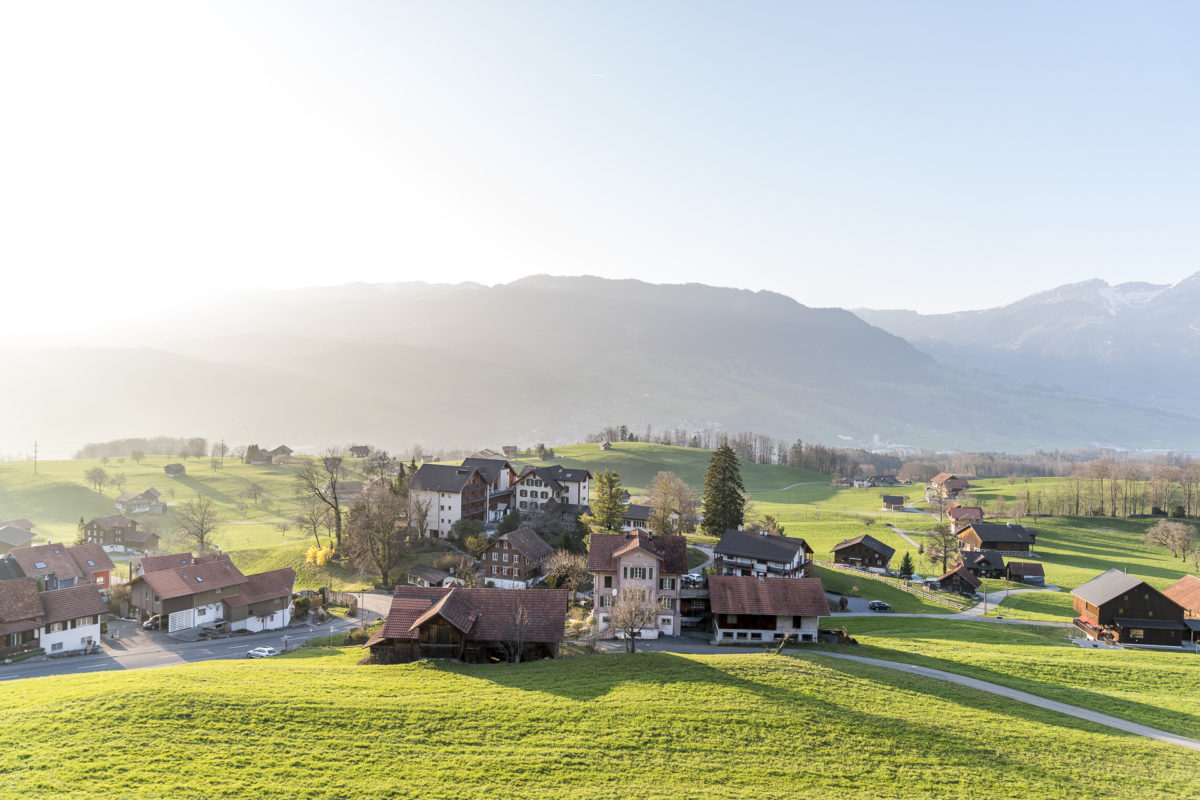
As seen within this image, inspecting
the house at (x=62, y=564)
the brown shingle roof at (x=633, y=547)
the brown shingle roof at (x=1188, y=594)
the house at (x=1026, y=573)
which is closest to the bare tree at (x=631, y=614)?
the brown shingle roof at (x=633, y=547)

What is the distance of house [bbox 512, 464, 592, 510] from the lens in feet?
330

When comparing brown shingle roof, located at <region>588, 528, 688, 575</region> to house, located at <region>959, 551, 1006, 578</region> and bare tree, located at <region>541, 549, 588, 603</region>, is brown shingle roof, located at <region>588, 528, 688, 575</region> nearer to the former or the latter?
bare tree, located at <region>541, 549, 588, 603</region>

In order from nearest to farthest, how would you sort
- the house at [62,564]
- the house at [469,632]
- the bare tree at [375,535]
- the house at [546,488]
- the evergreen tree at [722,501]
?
1. the house at [469,632]
2. the house at [62,564]
3. the bare tree at [375,535]
4. the evergreen tree at [722,501]
5. the house at [546,488]

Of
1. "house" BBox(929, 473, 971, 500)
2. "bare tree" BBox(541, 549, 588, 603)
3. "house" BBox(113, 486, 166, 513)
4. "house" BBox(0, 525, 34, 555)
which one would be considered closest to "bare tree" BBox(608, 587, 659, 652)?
"bare tree" BBox(541, 549, 588, 603)

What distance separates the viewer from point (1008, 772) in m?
27.3

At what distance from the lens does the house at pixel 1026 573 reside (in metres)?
83.8

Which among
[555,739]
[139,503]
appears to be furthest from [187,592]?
[139,503]

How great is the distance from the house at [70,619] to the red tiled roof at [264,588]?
1018cm

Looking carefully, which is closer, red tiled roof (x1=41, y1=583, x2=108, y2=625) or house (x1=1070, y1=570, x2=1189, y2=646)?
red tiled roof (x1=41, y1=583, x2=108, y2=625)

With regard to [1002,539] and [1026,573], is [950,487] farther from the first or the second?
[1026,573]

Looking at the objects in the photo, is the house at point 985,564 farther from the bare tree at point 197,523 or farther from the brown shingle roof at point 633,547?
the bare tree at point 197,523

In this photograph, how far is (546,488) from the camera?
100625mm

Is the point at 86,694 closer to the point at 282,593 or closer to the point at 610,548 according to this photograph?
the point at 282,593

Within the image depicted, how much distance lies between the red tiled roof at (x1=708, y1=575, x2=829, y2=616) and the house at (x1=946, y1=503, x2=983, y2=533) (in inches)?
2923
